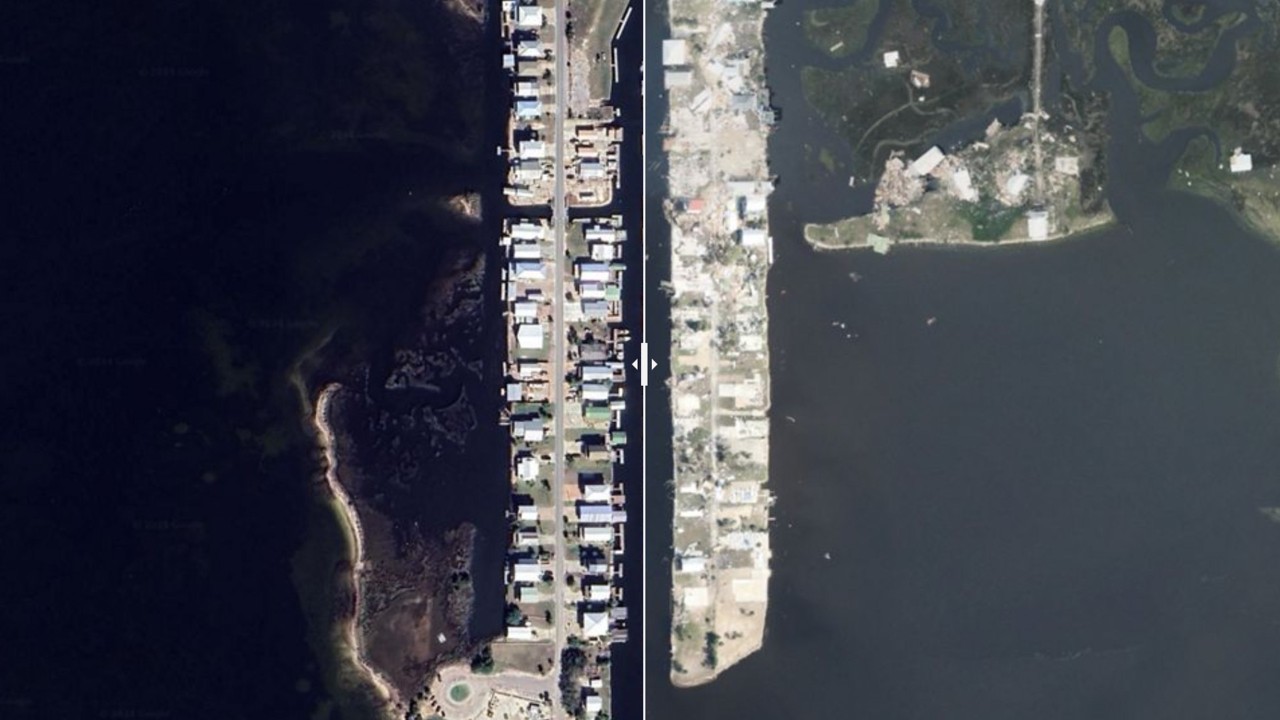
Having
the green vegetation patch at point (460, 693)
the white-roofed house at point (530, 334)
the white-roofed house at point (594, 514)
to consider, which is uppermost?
the white-roofed house at point (530, 334)

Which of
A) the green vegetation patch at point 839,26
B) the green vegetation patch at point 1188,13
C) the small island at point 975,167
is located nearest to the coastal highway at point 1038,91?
the small island at point 975,167

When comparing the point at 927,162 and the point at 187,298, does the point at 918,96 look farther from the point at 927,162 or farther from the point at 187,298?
the point at 187,298

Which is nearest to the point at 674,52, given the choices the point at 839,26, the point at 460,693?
the point at 839,26

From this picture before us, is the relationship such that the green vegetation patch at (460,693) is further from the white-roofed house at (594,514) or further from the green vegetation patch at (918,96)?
the green vegetation patch at (918,96)

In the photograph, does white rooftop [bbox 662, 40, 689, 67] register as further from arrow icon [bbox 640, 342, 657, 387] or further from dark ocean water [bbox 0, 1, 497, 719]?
arrow icon [bbox 640, 342, 657, 387]

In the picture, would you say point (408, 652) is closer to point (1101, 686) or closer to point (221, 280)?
point (221, 280)

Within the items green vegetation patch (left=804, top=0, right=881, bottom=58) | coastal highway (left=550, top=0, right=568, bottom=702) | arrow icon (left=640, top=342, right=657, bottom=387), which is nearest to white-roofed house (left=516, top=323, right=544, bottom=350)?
coastal highway (left=550, top=0, right=568, bottom=702)
